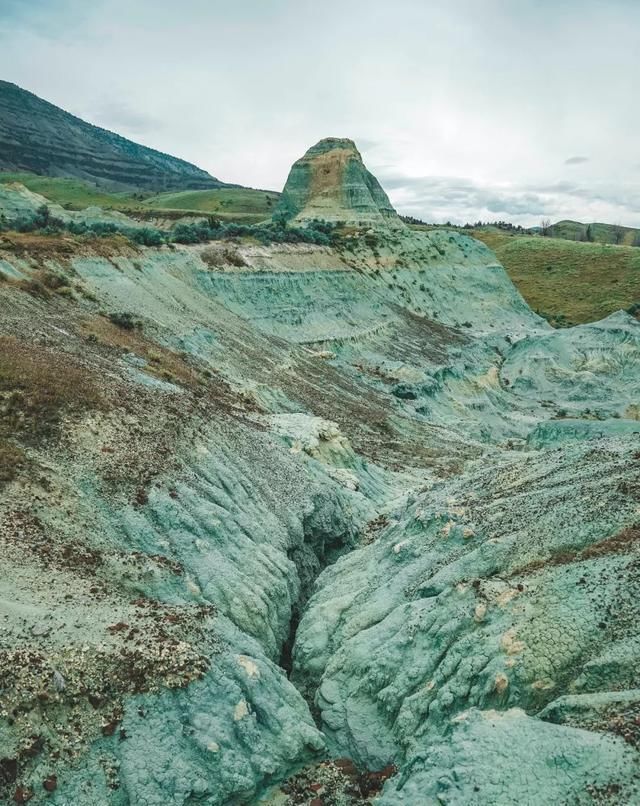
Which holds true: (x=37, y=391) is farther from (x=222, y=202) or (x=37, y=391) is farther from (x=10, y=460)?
(x=222, y=202)

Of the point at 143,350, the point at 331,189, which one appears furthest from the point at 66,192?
the point at 143,350

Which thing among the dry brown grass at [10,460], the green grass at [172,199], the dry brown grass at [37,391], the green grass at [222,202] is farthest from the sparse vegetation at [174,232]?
the green grass at [172,199]

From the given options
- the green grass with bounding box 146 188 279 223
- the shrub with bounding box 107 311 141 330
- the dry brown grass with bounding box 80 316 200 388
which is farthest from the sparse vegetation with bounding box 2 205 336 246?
the green grass with bounding box 146 188 279 223

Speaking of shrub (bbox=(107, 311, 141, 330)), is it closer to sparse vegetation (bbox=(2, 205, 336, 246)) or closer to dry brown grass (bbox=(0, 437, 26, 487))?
sparse vegetation (bbox=(2, 205, 336, 246))

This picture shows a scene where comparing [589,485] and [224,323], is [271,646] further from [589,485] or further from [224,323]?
[224,323]

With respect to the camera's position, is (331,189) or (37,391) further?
(331,189)
